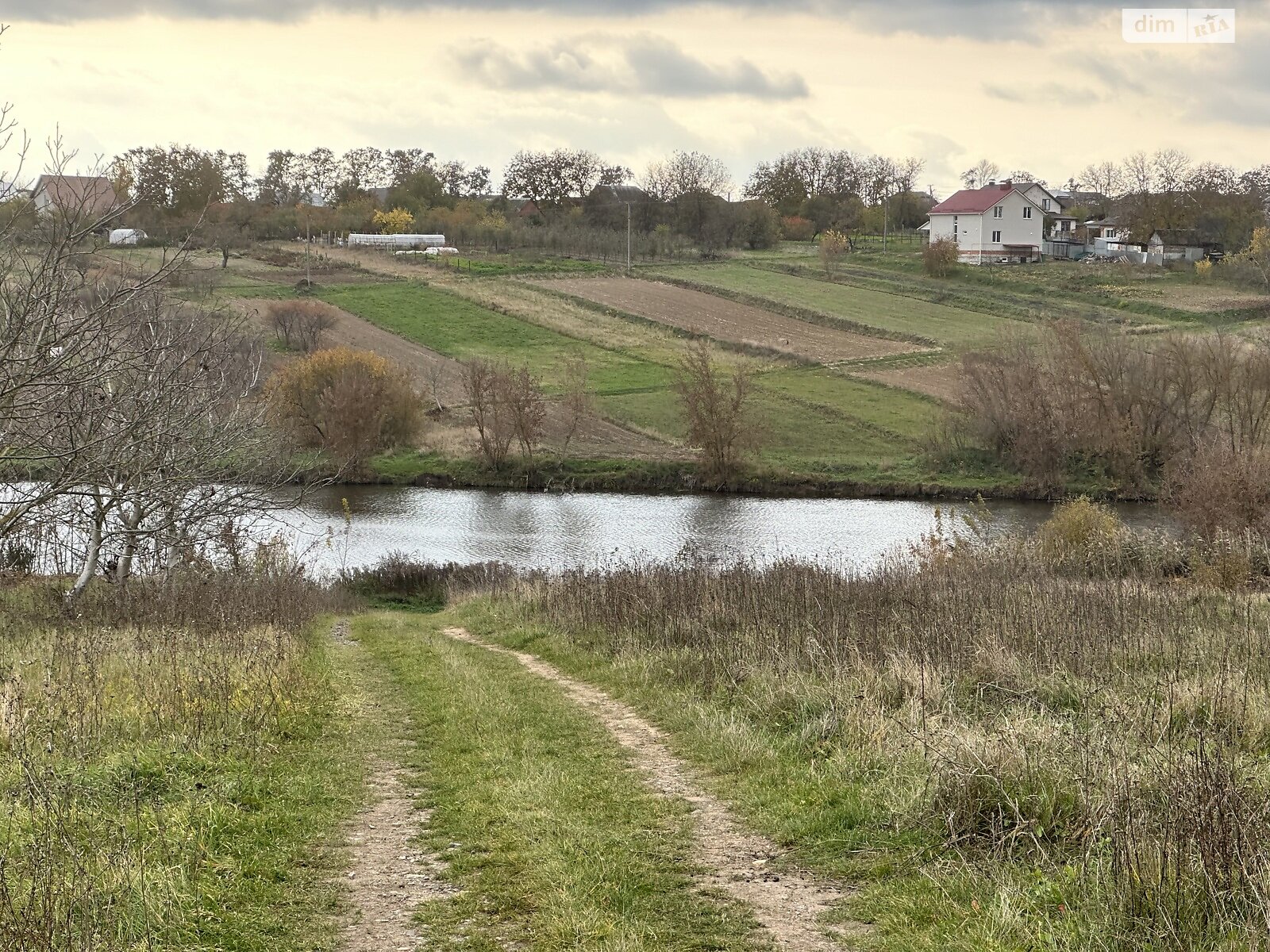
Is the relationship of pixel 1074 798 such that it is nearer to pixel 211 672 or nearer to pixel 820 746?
pixel 820 746

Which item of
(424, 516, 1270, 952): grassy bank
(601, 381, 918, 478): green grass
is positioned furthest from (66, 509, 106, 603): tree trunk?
(601, 381, 918, 478): green grass

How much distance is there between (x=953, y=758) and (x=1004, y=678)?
11.0 feet

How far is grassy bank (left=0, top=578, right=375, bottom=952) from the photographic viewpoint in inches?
211

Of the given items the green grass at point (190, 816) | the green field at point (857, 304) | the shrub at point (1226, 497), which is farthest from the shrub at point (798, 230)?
the green grass at point (190, 816)

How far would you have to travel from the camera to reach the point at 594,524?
142 ft

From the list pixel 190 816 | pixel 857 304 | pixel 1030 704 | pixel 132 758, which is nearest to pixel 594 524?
pixel 1030 704

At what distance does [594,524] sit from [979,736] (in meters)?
36.1

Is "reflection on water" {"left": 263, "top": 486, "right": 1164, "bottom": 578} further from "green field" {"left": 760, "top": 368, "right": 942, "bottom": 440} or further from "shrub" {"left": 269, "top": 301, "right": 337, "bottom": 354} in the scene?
"shrub" {"left": 269, "top": 301, "right": 337, "bottom": 354}

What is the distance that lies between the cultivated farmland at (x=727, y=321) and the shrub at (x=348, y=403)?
23.1 meters

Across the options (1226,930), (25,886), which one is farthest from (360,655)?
(1226,930)

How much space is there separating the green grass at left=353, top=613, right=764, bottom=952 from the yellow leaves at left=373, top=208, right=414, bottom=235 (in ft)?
349

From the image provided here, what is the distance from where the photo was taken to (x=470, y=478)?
2064 inches

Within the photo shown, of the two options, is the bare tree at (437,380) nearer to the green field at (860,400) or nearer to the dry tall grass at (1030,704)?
the green field at (860,400)

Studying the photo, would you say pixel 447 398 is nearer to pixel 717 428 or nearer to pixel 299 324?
pixel 299 324
